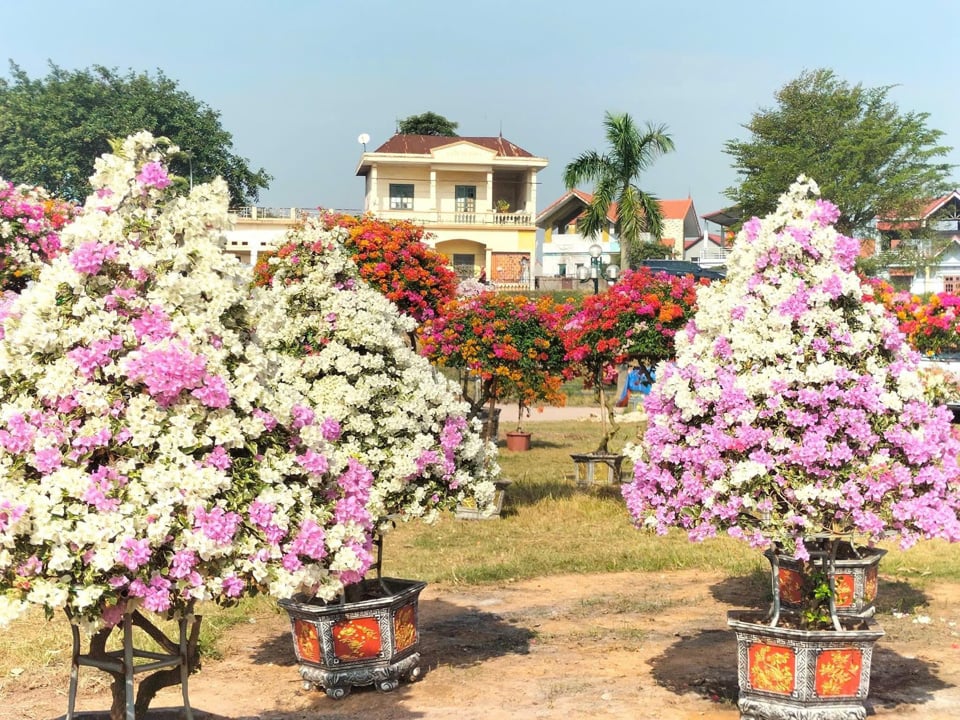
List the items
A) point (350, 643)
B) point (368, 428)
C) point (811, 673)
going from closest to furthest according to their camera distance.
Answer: point (811, 673) → point (350, 643) → point (368, 428)

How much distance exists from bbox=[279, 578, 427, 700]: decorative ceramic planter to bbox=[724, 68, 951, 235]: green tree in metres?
44.8

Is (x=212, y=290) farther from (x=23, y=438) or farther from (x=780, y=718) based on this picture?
(x=780, y=718)

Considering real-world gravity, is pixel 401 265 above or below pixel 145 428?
above

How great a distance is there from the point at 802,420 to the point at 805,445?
0.54 ft

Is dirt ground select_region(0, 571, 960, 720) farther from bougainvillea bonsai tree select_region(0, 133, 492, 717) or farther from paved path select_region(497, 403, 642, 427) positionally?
paved path select_region(497, 403, 642, 427)

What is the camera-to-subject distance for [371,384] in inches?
334

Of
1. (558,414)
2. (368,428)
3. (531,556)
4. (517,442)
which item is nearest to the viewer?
(368,428)

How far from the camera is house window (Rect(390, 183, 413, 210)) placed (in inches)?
2105

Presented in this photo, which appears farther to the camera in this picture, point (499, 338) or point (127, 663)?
point (499, 338)

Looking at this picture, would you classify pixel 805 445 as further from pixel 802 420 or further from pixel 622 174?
pixel 622 174

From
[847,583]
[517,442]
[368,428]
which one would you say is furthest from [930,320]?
[368,428]

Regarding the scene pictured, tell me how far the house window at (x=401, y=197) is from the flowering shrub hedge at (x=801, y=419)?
153ft

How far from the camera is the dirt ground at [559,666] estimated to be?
7.64 m

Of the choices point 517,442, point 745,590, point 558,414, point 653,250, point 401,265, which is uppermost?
point 653,250
